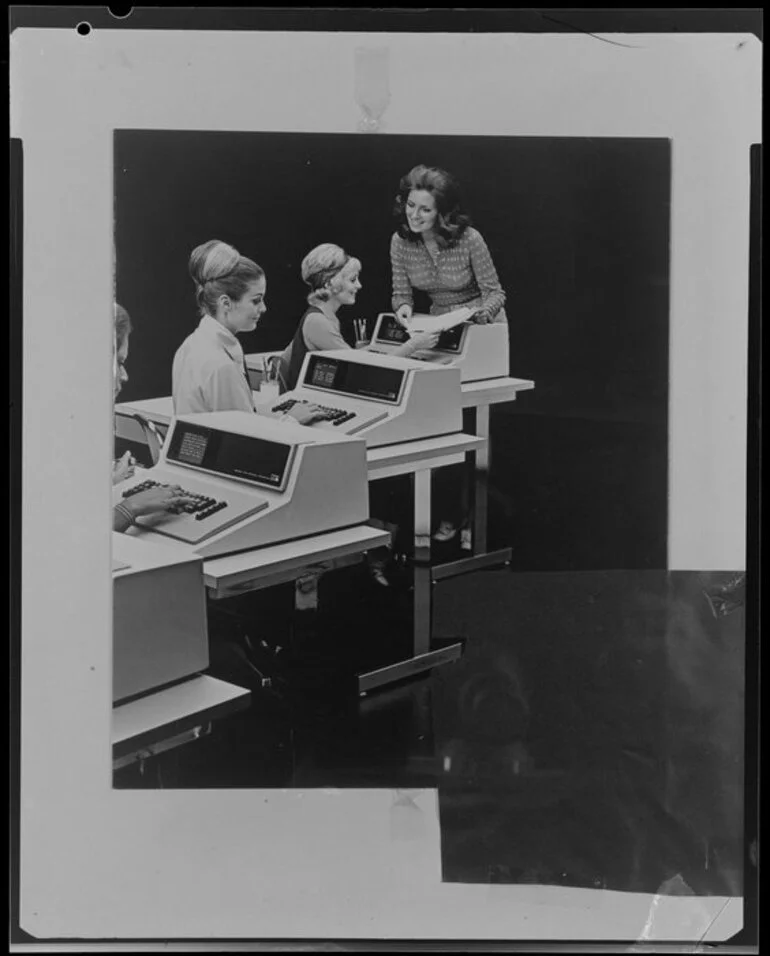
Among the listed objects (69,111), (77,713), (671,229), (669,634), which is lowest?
(77,713)

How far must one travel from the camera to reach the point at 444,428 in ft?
8.91

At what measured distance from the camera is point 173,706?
100 inches

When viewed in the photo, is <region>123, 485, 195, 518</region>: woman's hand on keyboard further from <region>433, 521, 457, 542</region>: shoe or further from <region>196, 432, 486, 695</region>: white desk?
<region>433, 521, 457, 542</region>: shoe


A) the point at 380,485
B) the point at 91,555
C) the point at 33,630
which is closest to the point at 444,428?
the point at 380,485

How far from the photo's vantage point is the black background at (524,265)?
8.50 ft

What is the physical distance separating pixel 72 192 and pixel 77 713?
46.5 inches

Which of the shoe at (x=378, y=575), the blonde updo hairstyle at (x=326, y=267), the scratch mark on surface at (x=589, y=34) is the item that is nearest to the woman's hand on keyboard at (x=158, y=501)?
the shoe at (x=378, y=575)

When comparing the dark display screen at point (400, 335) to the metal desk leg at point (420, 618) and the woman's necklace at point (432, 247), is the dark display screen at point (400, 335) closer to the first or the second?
the woman's necklace at point (432, 247)

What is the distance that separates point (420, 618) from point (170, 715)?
61 centimetres

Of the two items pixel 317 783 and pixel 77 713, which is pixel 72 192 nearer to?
pixel 77 713

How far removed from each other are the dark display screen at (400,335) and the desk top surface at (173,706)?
0.87 m

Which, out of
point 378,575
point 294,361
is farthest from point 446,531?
point 294,361

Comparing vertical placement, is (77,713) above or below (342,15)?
below

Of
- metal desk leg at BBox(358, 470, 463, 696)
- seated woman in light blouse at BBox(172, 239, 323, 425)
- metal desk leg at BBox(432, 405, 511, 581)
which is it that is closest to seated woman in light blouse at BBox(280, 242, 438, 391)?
seated woman in light blouse at BBox(172, 239, 323, 425)
